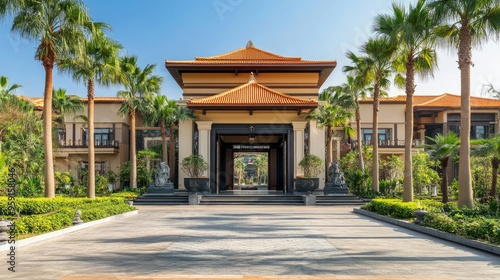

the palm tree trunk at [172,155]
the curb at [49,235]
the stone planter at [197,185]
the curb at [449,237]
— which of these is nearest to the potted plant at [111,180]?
the palm tree trunk at [172,155]

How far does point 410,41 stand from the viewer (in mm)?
17172

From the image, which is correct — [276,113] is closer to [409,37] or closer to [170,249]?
[409,37]

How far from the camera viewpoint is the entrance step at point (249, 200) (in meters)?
26.9

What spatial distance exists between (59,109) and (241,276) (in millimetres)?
30291

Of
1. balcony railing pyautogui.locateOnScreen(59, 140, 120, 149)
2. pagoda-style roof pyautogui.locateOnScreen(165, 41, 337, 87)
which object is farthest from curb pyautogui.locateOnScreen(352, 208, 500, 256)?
balcony railing pyautogui.locateOnScreen(59, 140, 120, 149)

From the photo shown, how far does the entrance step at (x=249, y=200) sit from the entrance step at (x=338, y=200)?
118 cm

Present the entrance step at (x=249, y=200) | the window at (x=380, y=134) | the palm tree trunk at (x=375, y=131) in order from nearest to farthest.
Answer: the entrance step at (x=249, y=200), the palm tree trunk at (x=375, y=131), the window at (x=380, y=134)

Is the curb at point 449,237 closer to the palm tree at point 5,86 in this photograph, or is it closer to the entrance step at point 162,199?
the entrance step at point 162,199

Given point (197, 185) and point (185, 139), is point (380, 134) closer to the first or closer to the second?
point (185, 139)

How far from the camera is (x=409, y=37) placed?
1708cm

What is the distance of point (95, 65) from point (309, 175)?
14745 mm

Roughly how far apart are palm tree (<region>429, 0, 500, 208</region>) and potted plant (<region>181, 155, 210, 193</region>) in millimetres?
16690

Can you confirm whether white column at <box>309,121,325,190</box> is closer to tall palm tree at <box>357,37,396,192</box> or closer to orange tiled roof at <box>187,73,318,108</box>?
orange tiled roof at <box>187,73,318,108</box>

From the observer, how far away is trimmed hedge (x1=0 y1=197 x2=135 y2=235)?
1223 centimetres
